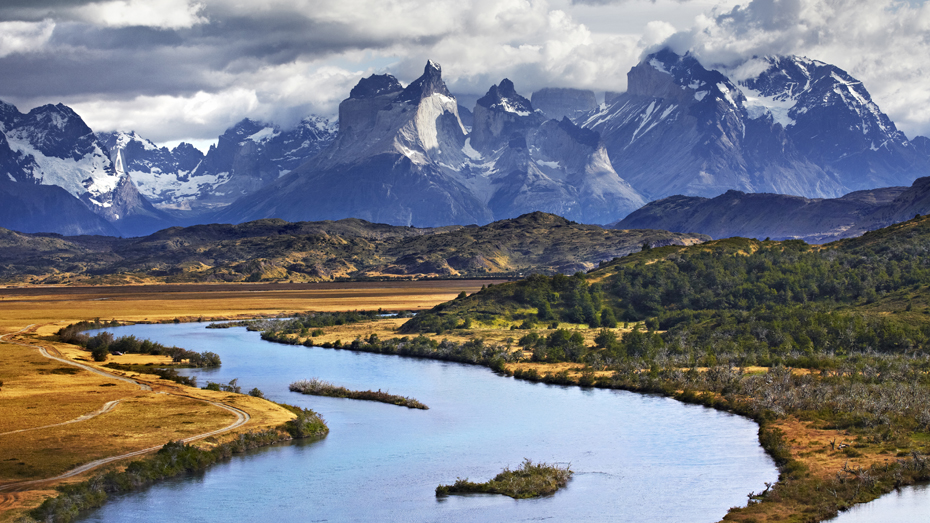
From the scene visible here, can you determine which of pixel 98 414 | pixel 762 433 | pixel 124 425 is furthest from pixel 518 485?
pixel 98 414

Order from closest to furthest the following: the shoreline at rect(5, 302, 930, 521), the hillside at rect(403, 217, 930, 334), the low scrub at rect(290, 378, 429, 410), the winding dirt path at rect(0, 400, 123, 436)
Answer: the shoreline at rect(5, 302, 930, 521) → the winding dirt path at rect(0, 400, 123, 436) → the low scrub at rect(290, 378, 429, 410) → the hillside at rect(403, 217, 930, 334)

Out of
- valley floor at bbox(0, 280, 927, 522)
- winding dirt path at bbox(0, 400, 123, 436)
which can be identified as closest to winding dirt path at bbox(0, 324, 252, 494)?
winding dirt path at bbox(0, 400, 123, 436)

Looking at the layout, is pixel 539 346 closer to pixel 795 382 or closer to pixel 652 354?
pixel 652 354

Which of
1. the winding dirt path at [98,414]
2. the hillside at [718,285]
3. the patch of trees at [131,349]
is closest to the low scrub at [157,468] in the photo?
the winding dirt path at [98,414]

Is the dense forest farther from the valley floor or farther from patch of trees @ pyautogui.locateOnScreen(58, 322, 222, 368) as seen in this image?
patch of trees @ pyautogui.locateOnScreen(58, 322, 222, 368)

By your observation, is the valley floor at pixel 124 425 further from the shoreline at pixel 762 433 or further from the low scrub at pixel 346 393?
the low scrub at pixel 346 393

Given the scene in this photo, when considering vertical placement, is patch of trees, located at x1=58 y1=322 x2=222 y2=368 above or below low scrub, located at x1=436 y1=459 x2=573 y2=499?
above
